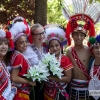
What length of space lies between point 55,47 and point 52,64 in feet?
1.33

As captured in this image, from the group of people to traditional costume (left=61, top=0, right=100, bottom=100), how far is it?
0.05 feet

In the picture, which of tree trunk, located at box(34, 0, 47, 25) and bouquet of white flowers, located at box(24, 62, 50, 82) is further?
tree trunk, located at box(34, 0, 47, 25)

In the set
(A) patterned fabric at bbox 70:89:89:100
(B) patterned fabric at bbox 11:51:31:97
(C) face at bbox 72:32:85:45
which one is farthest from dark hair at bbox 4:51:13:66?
(A) patterned fabric at bbox 70:89:89:100

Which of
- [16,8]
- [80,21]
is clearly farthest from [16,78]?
[16,8]

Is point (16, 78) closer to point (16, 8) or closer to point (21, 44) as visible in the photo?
point (21, 44)

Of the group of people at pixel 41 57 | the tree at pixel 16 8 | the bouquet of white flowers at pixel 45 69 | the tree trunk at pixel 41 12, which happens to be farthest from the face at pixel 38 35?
the tree at pixel 16 8

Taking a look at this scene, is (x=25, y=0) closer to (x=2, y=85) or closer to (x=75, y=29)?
(x=75, y=29)

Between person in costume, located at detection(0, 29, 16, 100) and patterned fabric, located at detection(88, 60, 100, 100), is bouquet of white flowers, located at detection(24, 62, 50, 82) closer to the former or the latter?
person in costume, located at detection(0, 29, 16, 100)

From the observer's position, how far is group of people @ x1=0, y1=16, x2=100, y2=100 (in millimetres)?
3342

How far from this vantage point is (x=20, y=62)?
11.0 feet

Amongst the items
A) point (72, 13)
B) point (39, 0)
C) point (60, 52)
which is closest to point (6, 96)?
point (60, 52)

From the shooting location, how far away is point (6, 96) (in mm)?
3152

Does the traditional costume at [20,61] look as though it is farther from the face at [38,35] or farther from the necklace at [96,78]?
the necklace at [96,78]

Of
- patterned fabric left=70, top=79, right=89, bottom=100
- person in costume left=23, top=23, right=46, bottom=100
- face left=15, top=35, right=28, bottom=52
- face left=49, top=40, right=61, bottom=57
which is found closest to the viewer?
face left=15, top=35, right=28, bottom=52
